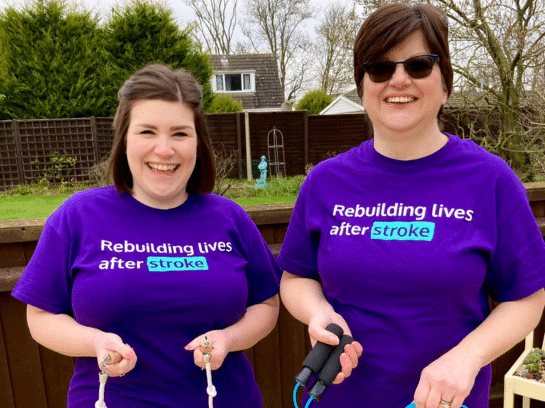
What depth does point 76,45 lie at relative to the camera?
10.2 m

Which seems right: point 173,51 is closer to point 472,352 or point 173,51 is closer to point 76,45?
point 76,45

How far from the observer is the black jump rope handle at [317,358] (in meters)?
1.07

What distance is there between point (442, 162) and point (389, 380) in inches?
22.8

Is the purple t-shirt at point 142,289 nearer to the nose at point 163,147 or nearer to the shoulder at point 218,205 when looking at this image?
the shoulder at point 218,205

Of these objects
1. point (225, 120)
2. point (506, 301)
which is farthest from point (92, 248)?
point (225, 120)

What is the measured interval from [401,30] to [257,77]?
26778mm

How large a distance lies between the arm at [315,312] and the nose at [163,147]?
0.52 meters

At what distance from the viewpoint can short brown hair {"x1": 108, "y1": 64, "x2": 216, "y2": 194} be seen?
4.69ft

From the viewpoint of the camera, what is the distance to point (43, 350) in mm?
2043

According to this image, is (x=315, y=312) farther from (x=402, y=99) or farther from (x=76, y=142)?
(x=76, y=142)

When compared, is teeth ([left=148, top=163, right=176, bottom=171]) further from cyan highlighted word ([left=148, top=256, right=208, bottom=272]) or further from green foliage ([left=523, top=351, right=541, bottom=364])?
green foliage ([left=523, top=351, right=541, bottom=364])

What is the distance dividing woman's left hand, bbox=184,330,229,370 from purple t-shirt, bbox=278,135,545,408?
1.08 feet

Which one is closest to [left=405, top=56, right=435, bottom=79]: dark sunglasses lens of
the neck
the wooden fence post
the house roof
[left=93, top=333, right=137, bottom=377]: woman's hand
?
the neck

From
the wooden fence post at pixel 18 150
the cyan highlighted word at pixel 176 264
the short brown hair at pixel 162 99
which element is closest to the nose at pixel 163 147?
the short brown hair at pixel 162 99
